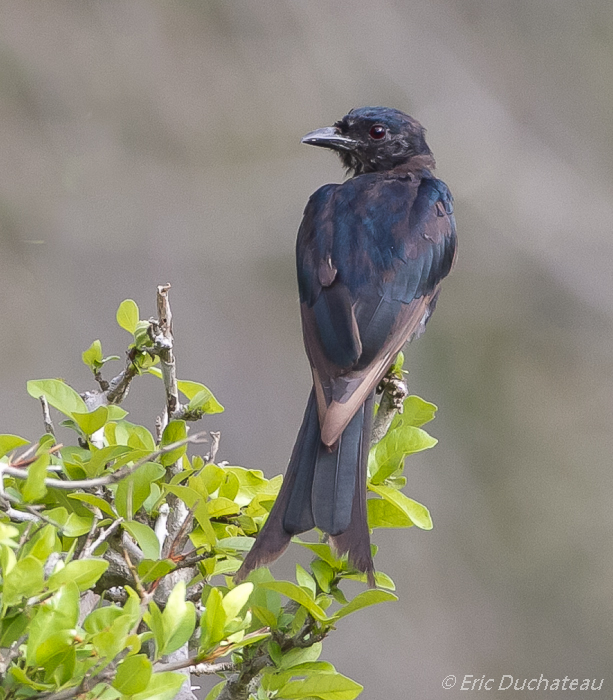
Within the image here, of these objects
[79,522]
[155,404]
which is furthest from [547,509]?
[79,522]

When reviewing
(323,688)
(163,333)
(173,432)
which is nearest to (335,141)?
(163,333)

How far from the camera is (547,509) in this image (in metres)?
5.52

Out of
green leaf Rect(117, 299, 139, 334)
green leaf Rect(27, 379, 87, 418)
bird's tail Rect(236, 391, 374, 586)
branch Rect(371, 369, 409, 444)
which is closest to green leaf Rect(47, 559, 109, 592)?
bird's tail Rect(236, 391, 374, 586)

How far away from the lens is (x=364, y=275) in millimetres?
2473

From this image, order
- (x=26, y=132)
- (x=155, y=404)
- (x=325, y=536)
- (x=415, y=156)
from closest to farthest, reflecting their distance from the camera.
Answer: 1. (x=325, y=536)
2. (x=415, y=156)
3. (x=155, y=404)
4. (x=26, y=132)

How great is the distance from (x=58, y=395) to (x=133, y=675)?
65 centimetres

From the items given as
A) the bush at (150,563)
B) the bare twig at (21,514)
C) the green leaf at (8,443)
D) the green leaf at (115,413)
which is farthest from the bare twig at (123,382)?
the bare twig at (21,514)

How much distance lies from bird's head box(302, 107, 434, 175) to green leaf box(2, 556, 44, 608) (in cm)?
226

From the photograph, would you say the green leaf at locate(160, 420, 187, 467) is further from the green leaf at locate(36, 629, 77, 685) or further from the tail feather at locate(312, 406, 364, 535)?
the green leaf at locate(36, 629, 77, 685)

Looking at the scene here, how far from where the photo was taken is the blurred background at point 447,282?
5.07m

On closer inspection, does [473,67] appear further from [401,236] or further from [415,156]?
[401,236]

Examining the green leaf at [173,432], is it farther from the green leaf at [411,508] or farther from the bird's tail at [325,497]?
the green leaf at [411,508]

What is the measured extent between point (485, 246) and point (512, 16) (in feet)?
5.12

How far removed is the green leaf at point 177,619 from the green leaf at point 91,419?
18.3 inches
